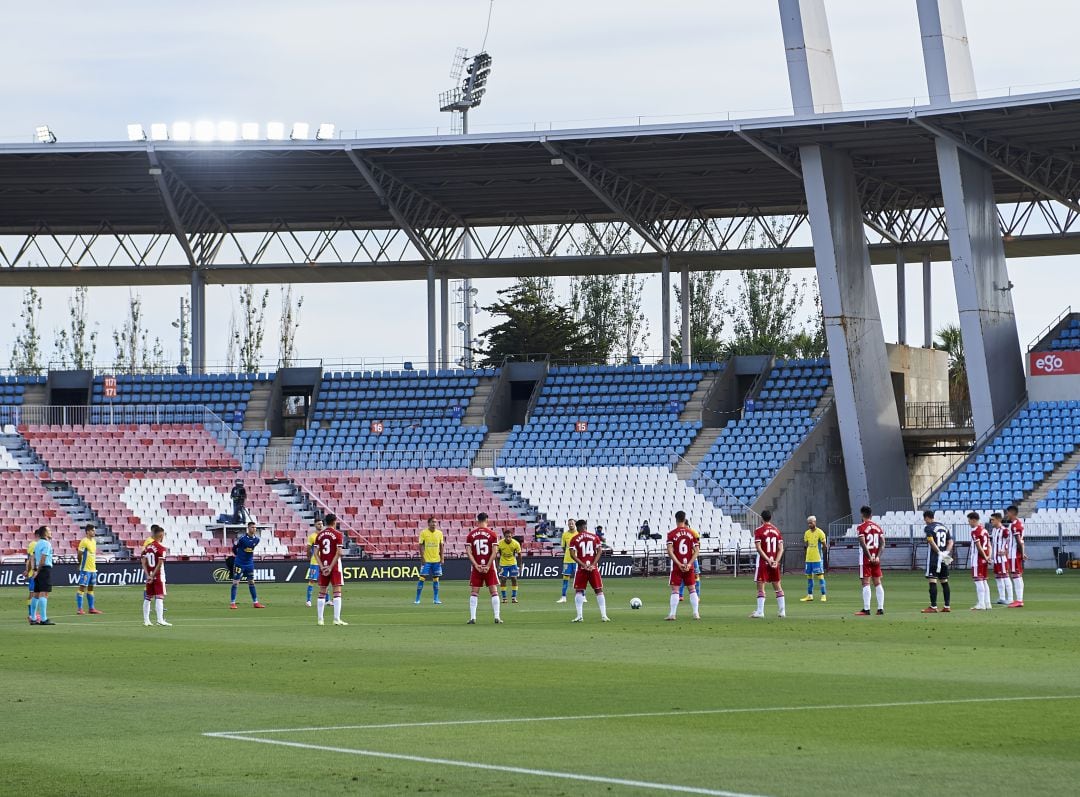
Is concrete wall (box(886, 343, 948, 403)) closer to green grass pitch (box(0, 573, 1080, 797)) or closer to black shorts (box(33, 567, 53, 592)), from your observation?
green grass pitch (box(0, 573, 1080, 797))

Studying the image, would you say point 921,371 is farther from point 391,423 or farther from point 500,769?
point 500,769

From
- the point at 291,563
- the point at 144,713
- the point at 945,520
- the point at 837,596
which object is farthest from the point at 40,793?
the point at 945,520

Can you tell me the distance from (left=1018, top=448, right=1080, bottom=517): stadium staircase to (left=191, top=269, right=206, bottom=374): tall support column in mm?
31029

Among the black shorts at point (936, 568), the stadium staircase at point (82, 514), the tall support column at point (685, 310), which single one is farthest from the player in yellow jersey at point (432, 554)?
the tall support column at point (685, 310)

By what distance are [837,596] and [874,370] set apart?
21086mm

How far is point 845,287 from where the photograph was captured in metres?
54.1

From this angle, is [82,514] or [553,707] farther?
[82,514]

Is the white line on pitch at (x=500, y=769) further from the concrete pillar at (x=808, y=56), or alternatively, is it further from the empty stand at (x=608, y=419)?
the empty stand at (x=608, y=419)

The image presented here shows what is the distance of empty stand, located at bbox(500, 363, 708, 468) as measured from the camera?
195 ft

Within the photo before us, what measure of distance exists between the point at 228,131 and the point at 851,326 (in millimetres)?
21781

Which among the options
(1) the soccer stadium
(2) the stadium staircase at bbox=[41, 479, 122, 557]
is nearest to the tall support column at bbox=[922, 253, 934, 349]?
(1) the soccer stadium

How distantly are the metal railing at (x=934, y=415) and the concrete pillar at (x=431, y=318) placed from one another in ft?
58.4

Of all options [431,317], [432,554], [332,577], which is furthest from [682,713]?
[431,317]

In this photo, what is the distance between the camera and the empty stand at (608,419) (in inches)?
2344
